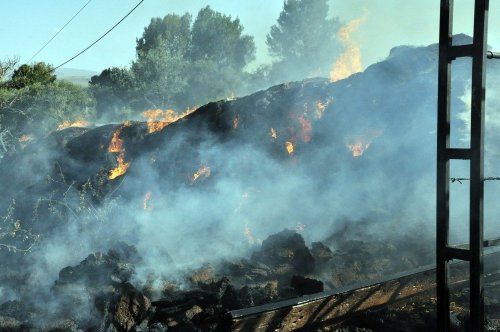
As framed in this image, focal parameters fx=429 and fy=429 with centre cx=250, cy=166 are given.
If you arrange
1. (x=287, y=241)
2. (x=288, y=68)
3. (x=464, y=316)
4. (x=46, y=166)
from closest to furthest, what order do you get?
(x=464, y=316)
(x=287, y=241)
(x=46, y=166)
(x=288, y=68)

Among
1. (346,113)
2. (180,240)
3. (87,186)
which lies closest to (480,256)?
(180,240)

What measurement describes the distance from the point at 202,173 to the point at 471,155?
32.7ft

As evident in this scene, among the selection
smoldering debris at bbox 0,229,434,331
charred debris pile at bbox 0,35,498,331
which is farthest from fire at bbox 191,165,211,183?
smoldering debris at bbox 0,229,434,331

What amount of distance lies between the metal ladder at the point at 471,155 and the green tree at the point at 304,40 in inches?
1896

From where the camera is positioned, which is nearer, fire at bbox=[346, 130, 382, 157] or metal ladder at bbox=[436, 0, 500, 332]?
metal ladder at bbox=[436, 0, 500, 332]

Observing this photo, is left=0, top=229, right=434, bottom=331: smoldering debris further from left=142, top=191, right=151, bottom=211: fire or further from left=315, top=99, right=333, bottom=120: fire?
left=315, top=99, right=333, bottom=120: fire

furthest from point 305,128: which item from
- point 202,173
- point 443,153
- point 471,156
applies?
point 471,156

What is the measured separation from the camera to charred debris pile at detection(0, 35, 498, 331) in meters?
8.57

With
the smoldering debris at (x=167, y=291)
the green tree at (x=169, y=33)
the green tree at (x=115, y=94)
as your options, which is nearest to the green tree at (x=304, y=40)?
the green tree at (x=169, y=33)

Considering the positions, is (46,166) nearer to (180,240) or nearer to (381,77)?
(180,240)

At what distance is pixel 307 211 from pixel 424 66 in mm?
6155

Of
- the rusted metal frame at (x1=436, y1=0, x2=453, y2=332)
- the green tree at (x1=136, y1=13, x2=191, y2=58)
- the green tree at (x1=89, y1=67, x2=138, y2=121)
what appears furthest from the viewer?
the green tree at (x1=136, y1=13, x2=191, y2=58)

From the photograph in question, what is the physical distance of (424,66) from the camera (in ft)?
45.3

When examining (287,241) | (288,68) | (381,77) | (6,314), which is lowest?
(6,314)
